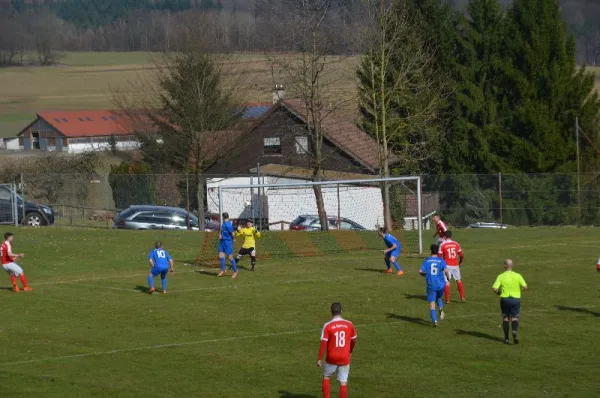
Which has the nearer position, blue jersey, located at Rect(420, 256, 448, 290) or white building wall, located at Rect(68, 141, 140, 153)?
blue jersey, located at Rect(420, 256, 448, 290)

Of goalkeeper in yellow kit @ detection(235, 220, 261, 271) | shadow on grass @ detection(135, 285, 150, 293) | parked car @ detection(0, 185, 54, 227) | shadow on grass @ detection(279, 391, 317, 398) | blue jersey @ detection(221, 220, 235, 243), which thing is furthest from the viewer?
parked car @ detection(0, 185, 54, 227)

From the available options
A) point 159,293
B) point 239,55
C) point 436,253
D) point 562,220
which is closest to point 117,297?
point 159,293

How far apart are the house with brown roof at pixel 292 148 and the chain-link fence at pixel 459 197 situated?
446 cm

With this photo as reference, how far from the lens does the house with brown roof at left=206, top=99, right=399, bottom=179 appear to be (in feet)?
185

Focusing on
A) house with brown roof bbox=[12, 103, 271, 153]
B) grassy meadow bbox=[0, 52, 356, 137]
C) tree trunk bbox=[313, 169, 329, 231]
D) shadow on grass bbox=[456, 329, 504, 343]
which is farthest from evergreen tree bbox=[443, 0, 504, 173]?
grassy meadow bbox=[0, 52, 356, 137]

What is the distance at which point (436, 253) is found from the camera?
24.0m

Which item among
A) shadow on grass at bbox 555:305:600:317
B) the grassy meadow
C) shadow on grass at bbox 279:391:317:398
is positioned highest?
the grassy meadow

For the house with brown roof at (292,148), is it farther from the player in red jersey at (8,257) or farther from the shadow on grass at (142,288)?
the player in red jersey at (8,257)

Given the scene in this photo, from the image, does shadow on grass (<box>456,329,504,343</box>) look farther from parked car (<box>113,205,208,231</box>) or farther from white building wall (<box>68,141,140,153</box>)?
white building wall (<box>68,141,140,153</box>)

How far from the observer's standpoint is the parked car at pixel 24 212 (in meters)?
48.3

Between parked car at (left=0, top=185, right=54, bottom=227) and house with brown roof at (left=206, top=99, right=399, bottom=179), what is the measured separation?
1084 cm

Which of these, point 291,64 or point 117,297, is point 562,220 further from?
point 117,297

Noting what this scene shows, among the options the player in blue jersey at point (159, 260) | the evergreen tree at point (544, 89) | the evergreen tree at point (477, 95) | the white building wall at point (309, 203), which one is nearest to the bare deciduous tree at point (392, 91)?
the white building wall at point (309, 203)

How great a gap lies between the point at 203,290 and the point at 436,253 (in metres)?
9.32
